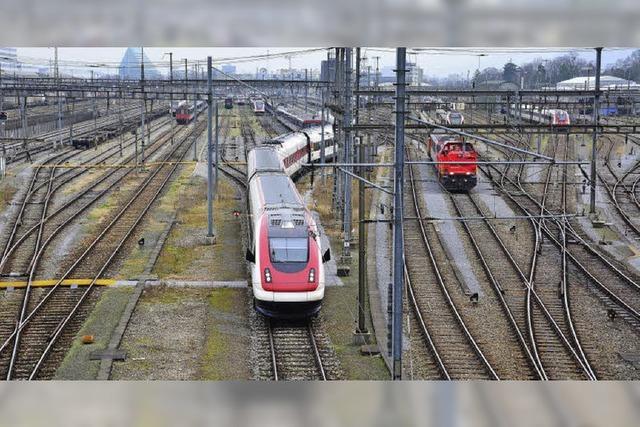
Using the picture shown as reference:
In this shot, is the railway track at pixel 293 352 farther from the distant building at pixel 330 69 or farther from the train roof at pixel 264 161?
the distant building at pixel 330 69

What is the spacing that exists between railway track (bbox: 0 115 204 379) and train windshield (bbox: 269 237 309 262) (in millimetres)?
2834

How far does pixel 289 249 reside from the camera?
35.8 ft

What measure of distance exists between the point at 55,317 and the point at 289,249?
3402mm

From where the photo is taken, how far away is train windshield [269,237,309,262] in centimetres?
1080

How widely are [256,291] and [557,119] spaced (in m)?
26.7

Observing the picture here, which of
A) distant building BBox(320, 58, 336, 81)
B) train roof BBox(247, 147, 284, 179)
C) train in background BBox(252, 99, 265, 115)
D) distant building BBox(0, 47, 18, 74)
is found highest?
distant building BBox(0, 47, 18, 74)

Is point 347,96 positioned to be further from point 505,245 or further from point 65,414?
point 65,414

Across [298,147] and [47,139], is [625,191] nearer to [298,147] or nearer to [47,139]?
[298,147]

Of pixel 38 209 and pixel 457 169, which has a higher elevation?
pixel 457 169

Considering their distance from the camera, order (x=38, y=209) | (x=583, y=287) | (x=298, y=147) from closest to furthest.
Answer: (x=583, y=287) → (x=38, y=209) → (x=298, y=147)

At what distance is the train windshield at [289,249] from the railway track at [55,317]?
283 centimetres

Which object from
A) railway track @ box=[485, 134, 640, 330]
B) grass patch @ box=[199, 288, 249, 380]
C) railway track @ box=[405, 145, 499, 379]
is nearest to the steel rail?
grass patch @ box=[199, 288, 249, 380]

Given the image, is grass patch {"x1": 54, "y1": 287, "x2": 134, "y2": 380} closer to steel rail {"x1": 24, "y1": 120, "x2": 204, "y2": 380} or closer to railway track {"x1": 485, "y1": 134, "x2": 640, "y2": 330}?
steel rail {"x1": 24, "y1": 120, "x2": 204, "y2": 380}

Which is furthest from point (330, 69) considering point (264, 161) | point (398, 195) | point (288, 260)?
point (398, 195)
